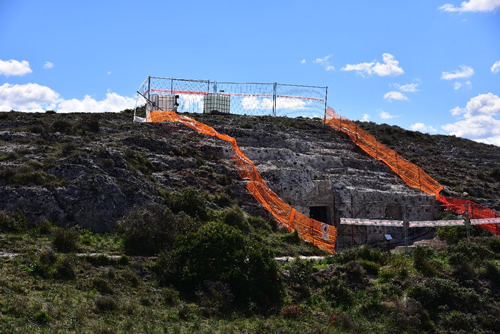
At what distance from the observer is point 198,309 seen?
41.0ft

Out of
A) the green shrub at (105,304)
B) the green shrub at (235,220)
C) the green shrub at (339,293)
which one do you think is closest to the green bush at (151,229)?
the green shrub at (235,220)

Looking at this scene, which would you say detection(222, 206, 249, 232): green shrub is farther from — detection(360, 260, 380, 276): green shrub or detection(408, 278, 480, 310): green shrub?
detection(408, 278, 480, 310): green shrub

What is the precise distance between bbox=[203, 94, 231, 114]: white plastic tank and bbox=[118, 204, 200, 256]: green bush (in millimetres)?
21935

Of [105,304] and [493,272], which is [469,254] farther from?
[105,304]

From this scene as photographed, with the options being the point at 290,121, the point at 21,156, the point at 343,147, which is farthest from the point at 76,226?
the point at 290,121

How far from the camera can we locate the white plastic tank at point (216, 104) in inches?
1515

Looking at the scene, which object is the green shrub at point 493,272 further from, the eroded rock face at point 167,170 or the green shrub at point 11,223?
the green shrub at point 11,223

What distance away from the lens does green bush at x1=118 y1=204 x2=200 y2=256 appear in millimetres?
16094

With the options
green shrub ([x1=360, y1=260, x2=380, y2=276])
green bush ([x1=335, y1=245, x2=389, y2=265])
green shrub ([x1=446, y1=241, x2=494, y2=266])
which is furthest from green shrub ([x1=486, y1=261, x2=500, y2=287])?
green shrub ([x1=360, y1=260, x2=380, y2=276])

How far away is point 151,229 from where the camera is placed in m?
16.4

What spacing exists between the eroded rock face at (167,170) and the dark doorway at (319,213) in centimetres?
46

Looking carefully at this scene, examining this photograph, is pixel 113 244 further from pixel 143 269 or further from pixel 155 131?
pixel 155 131

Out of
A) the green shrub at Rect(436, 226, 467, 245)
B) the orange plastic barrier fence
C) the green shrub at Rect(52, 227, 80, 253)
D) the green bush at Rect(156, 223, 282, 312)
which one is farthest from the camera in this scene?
the orange plastic barrier fence

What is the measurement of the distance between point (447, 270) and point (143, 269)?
9.28m
